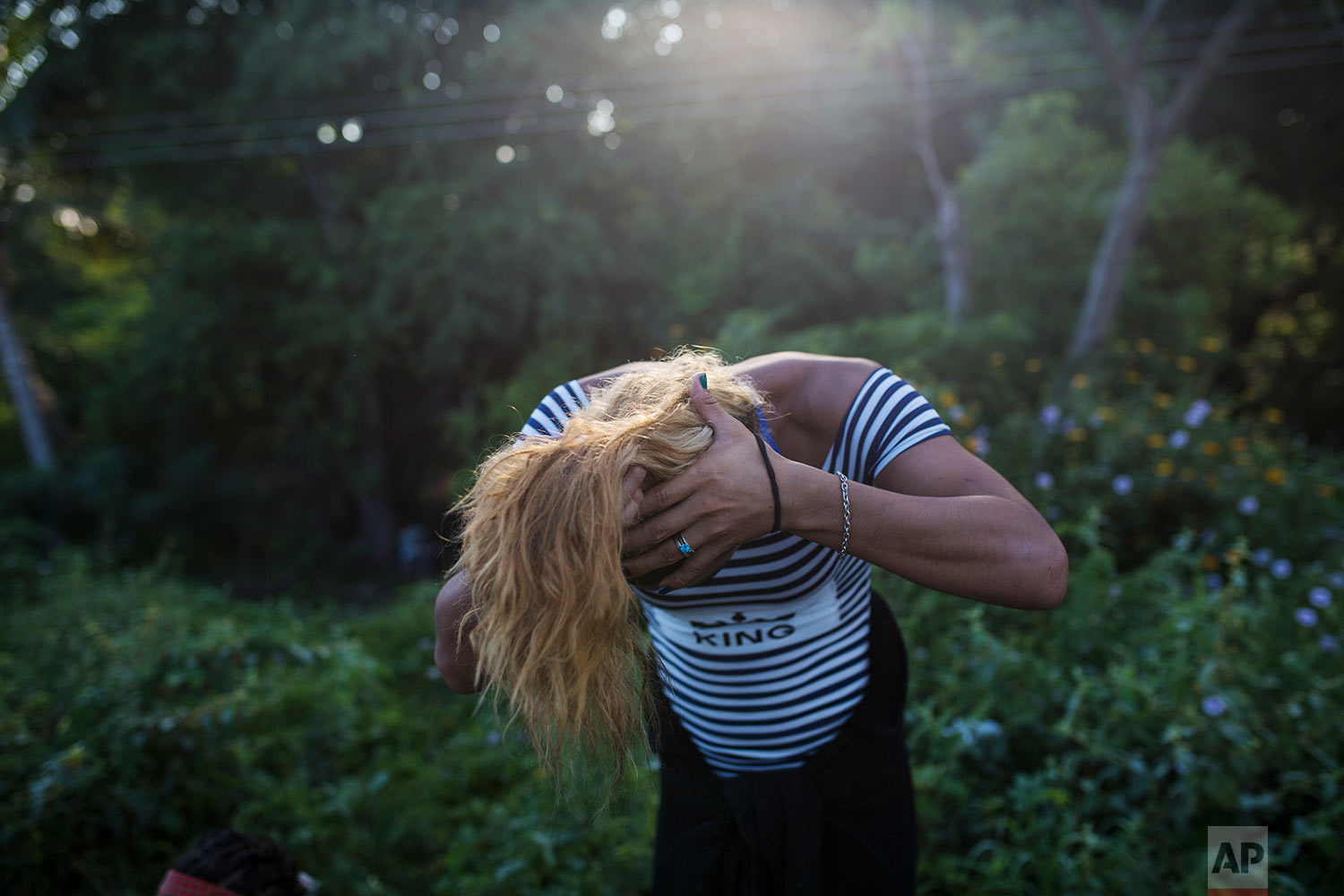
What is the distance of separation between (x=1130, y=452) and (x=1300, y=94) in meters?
13.9

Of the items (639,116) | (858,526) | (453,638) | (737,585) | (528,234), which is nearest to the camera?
(858,526)

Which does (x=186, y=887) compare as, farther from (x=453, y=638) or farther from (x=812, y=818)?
(x=812, y=818)

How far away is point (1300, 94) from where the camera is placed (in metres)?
13.6

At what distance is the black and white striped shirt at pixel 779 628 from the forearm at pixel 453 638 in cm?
30

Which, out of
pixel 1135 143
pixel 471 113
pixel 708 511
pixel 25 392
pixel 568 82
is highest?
pixel 568 82

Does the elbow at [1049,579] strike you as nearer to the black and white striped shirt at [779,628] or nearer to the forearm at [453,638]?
the black and white striped shirt at [779,628]

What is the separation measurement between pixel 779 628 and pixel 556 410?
584mm

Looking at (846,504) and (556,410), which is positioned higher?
(556,410)

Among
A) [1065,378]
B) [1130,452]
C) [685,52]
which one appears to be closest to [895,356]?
[1065,378]

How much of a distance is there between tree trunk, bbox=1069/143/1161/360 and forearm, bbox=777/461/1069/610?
28.4 ft

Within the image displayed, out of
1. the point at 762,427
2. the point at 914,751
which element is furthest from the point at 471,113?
the point at 762,427

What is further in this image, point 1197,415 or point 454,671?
point 1197,415

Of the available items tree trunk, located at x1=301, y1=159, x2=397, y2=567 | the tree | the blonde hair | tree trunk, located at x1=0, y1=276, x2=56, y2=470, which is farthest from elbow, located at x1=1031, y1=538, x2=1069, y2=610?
tree trunk, located at x1=0, y1=276, x2=56, y2=470

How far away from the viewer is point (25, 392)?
44.7 ft
